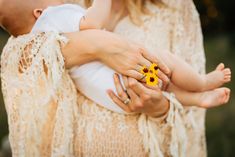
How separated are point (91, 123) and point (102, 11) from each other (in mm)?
429

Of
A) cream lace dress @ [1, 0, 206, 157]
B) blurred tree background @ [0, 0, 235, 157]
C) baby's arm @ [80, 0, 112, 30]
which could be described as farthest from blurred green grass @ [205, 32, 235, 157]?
baby's arm @ [80, 0, 112, 30]

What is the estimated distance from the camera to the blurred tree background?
6.01 metres

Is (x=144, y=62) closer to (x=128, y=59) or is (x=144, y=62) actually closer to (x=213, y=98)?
(x=128, y=59)

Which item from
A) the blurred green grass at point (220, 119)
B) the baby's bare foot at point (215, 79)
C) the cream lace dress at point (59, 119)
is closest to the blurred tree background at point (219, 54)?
the blurred green grass at point (220, 119)

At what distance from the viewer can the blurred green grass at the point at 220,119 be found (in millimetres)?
5826

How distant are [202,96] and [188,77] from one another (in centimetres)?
11

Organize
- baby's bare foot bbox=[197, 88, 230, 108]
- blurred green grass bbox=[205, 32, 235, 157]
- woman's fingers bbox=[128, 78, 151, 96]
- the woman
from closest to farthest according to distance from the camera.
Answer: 1. woman's fingers bbox=[128, 78, 151, 96]
2. baby's bare foot bbox=[197, 88, 230, 108]
3. the woman
4. blurred green grass bbox=[205, 32, 235, 157]

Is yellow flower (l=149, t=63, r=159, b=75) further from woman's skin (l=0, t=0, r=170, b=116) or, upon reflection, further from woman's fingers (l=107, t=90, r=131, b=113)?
woman's fingers (l=107, t=90, r=131, b=113)

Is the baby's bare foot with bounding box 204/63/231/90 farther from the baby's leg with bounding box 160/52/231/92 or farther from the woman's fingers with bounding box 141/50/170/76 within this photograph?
the woman's fingers with bounding box 141/50/170/76

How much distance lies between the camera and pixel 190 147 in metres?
2.77

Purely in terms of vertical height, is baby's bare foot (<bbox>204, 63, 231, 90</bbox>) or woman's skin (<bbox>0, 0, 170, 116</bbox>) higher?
woman's skin (<bbox>0, 0, 170, 116</bbox>)

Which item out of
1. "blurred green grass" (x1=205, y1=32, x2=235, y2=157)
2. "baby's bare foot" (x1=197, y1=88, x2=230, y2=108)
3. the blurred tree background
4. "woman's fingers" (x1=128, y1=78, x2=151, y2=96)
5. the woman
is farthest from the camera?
the blurred tree background

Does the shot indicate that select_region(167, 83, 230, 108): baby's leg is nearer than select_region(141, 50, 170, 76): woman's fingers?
No

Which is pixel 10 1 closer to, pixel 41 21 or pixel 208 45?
pixel 41 21
